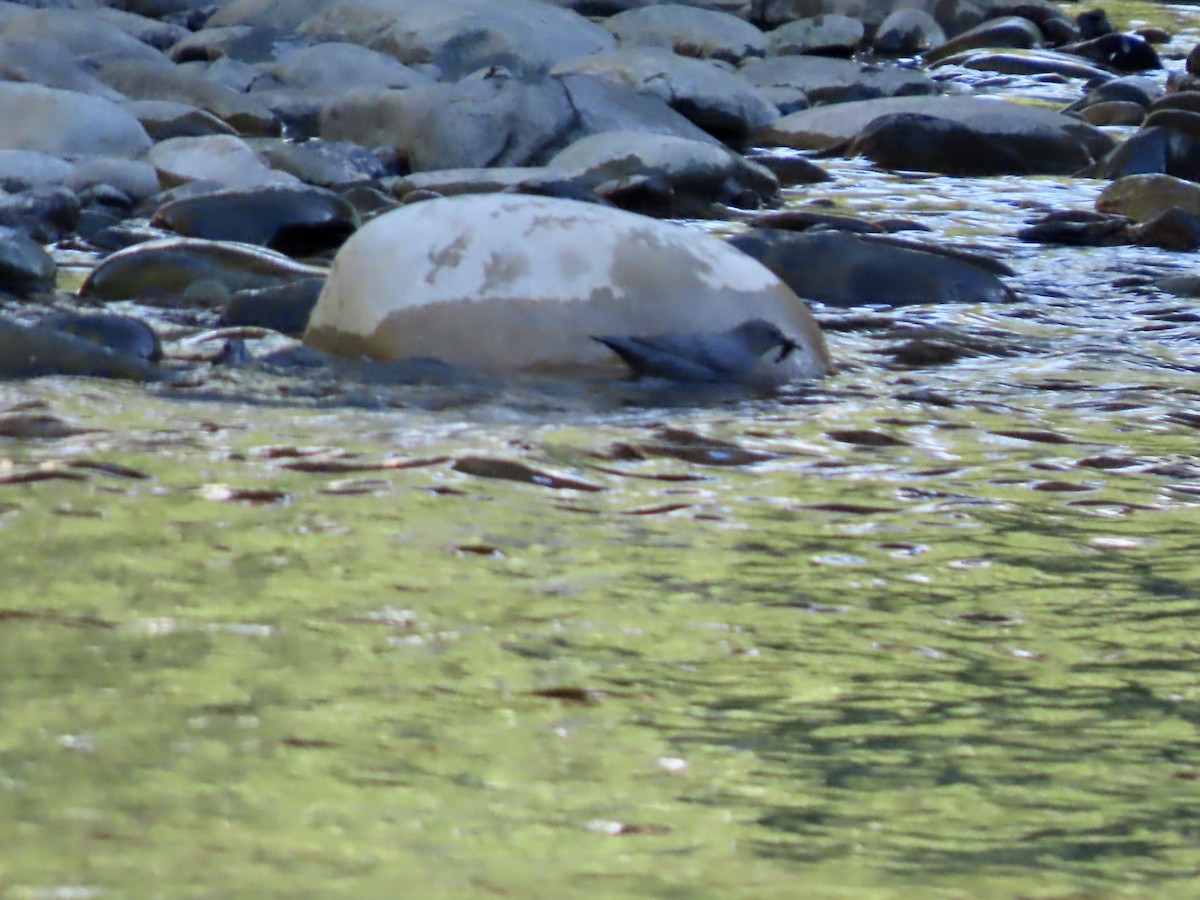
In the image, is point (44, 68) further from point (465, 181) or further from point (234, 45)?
point (234, 45)

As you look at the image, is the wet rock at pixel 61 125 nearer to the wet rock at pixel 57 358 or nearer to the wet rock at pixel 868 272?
the wet rock at pixel 868 272

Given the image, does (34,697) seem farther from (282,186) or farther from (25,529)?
(282,186)

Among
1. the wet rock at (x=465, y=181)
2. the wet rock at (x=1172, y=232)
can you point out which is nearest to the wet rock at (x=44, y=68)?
the wet rock at (x=465, y=181)

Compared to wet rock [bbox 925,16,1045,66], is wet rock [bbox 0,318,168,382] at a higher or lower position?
higher

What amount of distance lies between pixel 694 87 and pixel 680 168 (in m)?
2.72

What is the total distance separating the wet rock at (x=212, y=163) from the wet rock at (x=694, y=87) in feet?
10.4

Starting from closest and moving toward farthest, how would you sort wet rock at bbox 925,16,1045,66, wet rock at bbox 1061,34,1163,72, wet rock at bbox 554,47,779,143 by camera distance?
wet rock at bbox 554,47,779,143 < wet rock at bbox 1061,34,1163,72 < wet rock at bbox 925,16,1045,66

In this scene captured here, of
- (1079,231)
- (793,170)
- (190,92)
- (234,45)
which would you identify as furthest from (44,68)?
(1079,231)

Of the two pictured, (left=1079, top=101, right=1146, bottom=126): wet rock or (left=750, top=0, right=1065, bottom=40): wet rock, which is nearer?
(left=1079, top=101, right=1146, bottom=126): wet rock

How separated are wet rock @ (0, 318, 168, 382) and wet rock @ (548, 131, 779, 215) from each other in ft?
13.5

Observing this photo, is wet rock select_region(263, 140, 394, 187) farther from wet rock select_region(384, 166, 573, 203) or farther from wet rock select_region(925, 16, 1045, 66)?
wet rock select_region(925, 16, 1045, 66)

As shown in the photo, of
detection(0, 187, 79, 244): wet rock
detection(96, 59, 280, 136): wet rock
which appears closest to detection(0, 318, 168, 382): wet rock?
detection(0, 187, 79, 244): wet rock

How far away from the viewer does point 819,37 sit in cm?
1595

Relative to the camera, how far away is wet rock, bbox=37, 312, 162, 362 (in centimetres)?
391
